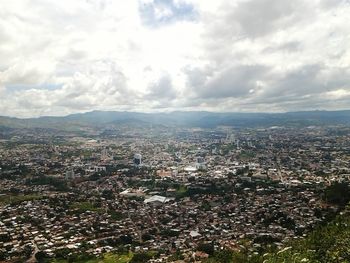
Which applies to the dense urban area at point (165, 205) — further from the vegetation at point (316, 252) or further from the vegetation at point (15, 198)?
the vegetation at point (316, 252)

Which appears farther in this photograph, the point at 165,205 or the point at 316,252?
the point at 165,205

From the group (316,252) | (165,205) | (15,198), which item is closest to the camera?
(316,252)

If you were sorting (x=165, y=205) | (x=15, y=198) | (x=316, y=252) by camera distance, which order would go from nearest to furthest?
(x=316, y=252)
(x=165, y=205)
(x=15, y=198)

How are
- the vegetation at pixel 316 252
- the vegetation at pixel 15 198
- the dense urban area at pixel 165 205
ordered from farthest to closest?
1. the vegetation at pixel 15 198
2. the dense urban area at pixel 165 205
3. the vegetation at pixel 316 252

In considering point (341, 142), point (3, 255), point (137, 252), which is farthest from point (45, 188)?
point (341, 142)

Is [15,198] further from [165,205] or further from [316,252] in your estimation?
[316,252]

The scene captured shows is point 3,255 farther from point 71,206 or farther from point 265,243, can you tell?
point 265,243

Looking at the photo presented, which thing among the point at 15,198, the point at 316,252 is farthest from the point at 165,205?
the point at 316,252

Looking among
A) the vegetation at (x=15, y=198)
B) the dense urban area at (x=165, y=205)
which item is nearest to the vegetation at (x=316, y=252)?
the dense urban area at (x=165, y=205)

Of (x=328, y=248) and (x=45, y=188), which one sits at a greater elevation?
(x=328, y=248)
